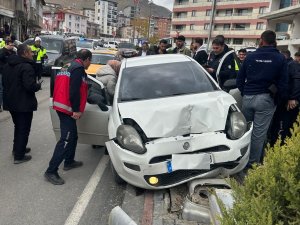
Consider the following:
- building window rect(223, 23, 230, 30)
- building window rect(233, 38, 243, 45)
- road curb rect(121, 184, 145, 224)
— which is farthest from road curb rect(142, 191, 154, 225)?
building window rect(223, 23, 230, 30)

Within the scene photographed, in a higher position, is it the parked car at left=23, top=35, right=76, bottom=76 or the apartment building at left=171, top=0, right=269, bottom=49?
the apartment building at left=171, top=0, right=269, bottom=49

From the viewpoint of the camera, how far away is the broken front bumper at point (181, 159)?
3.61 metres

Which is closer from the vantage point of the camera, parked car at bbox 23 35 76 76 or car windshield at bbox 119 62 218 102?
car windshield at bbox 119 62 218 102

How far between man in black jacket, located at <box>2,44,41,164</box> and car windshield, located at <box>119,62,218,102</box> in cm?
135

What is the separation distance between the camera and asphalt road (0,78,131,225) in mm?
3641

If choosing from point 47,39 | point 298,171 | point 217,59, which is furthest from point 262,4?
point 298,171

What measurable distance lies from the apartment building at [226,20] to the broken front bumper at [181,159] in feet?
158

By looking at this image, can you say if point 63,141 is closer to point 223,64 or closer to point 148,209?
point 148,209

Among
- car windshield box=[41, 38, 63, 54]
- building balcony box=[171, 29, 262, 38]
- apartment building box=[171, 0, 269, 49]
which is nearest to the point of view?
car windshield box=[41, 38, 63, 54]

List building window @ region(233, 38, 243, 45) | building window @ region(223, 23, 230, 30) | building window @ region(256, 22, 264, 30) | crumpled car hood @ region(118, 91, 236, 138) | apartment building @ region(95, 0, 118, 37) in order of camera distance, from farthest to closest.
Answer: apartment building @ region(95, 0, 118, 37) → building window @ region(223, 23, 230, 30) → building window @ region(233, 38, 243, 45) → building window @ region(256, 22, 264, 30) → crumpled car hood @ region(118, 91, 236, 138)

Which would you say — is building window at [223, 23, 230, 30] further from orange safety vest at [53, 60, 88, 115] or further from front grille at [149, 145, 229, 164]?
front grille at [149, 145, 229, 164]

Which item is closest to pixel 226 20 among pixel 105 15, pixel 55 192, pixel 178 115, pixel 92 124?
pixel 92 124

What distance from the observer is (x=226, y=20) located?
60969 millimetres

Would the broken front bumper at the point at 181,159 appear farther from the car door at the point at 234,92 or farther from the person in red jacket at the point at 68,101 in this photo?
the car door at the point at 234,92
